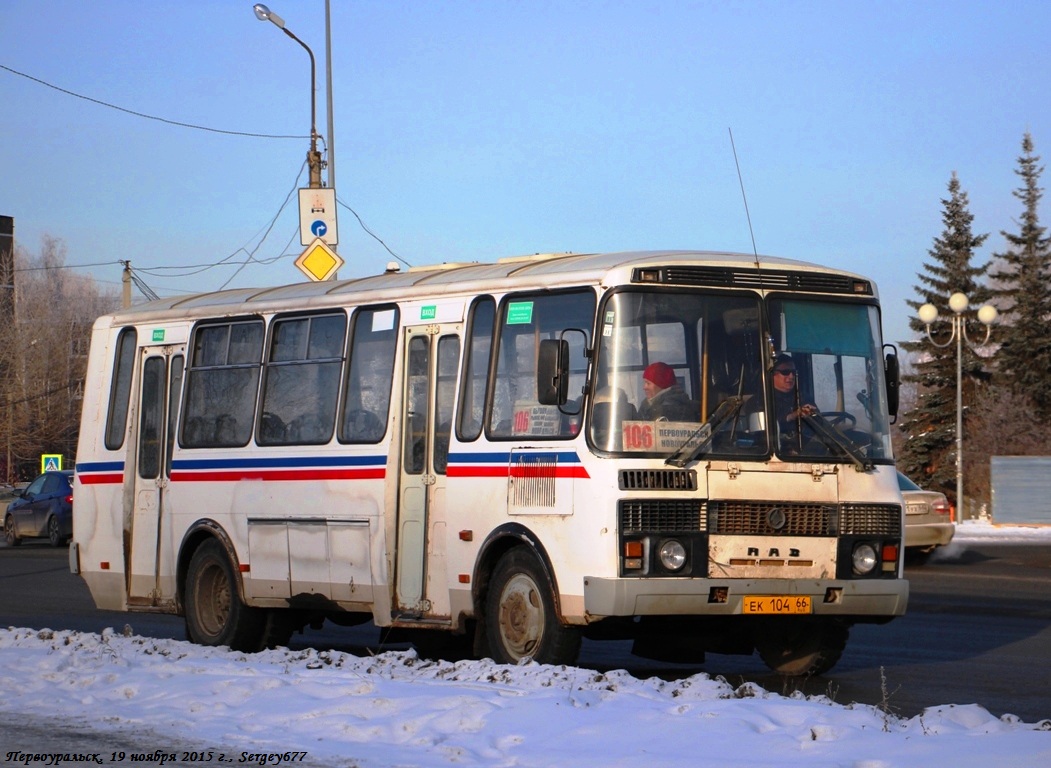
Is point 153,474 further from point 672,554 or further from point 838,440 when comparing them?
point 838,440

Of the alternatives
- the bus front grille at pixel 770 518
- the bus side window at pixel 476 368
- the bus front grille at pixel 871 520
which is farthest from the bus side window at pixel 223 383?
the bus front grille at pixel 871 520

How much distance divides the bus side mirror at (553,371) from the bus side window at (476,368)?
3.70ft

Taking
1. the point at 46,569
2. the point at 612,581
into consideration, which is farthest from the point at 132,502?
the point at 46,569

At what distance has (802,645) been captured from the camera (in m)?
12.0

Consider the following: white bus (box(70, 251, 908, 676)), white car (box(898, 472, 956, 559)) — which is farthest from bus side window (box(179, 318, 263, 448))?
white car (box(898, 472, 956, 559))

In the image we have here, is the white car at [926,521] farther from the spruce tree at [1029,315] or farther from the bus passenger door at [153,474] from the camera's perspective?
the spruce tree at [1029,315]

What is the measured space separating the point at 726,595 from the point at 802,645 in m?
1.75

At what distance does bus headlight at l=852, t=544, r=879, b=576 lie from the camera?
11.1 m

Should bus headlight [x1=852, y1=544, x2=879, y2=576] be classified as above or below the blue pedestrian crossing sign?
below

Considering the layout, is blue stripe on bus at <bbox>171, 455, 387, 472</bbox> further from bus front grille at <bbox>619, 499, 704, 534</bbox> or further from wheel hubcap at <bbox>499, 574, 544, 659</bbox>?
bus front grille at <bbox>619, 499, 704, 534</bbox>

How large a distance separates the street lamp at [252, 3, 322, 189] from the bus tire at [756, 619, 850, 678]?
1660 centimetres

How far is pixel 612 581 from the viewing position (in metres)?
10.3

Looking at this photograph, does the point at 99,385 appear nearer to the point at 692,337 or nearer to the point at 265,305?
the point at 265,305

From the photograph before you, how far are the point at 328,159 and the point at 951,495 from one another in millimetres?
43088
